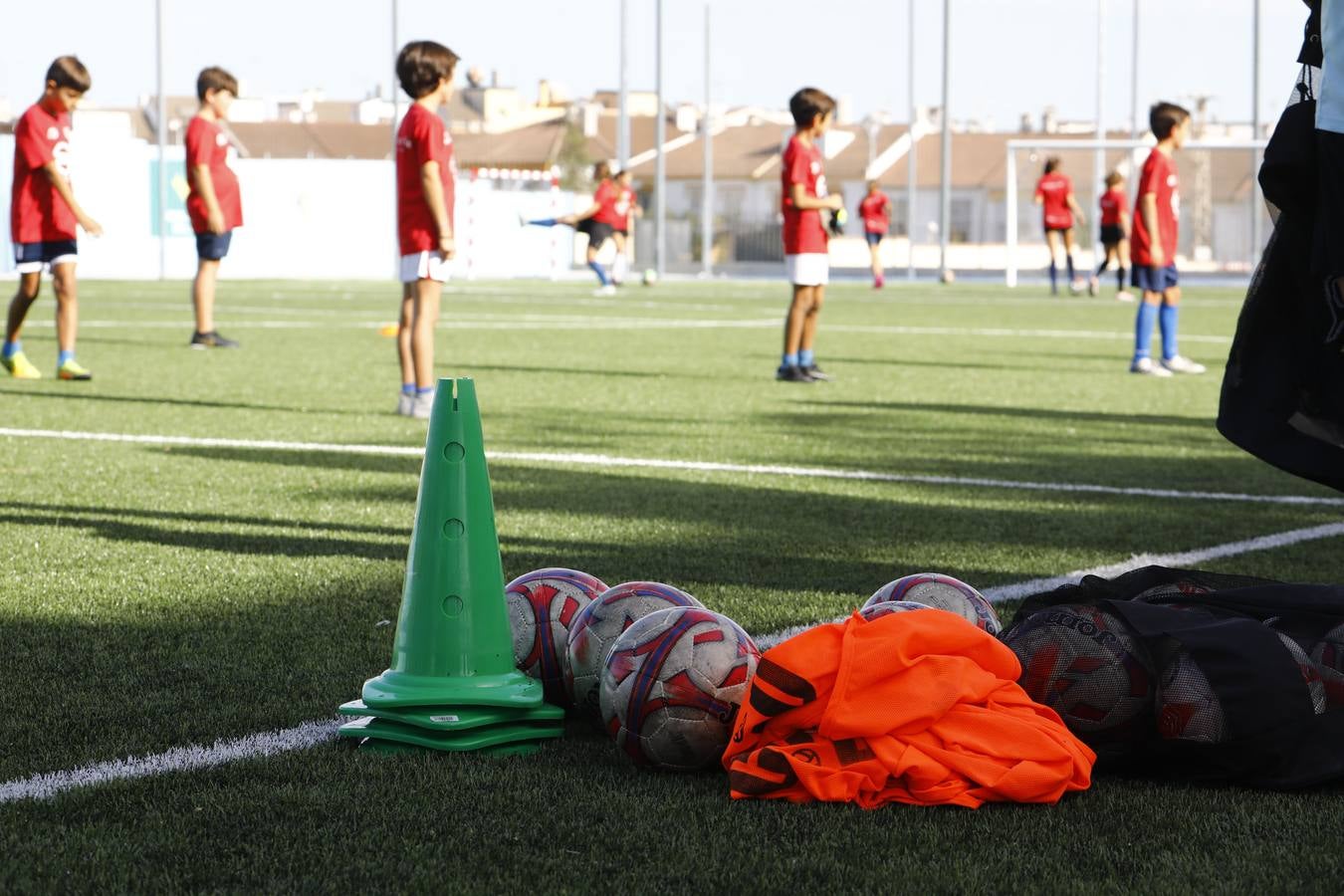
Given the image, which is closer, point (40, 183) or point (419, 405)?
point (419, 405)

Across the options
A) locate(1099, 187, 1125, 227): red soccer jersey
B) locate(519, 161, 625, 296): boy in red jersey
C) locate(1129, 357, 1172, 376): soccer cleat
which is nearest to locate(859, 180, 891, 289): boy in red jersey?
locate(1099, 187, 1125, 227): red soccer jersey

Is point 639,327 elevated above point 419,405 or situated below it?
above

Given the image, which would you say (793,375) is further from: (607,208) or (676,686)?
(607,208)

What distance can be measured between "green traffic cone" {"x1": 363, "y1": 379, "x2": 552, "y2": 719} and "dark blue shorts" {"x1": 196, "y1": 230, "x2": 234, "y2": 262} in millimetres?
11220

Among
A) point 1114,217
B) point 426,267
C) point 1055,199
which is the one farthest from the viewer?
point 1055,199

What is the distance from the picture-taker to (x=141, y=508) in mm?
6148

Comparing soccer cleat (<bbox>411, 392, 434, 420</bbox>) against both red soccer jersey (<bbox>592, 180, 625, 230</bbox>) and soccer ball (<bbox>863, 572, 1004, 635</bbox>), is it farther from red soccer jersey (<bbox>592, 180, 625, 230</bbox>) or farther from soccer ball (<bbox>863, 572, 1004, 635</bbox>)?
red soccer jersey (<bbox>592, 180, 625, 230</bbox>)

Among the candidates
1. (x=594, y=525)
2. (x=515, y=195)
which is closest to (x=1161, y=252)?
(x=594, y=525)

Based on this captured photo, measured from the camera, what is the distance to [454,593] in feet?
11.1

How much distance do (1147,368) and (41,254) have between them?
7347 millimetres


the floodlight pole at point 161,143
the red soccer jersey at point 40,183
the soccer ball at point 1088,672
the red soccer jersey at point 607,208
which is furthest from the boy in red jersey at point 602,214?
the soccer ball at point 1088,672

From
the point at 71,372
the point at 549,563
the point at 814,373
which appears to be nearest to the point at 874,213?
the point at 814,373

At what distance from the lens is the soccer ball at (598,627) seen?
348cm

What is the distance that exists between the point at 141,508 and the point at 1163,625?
12.9 feet
